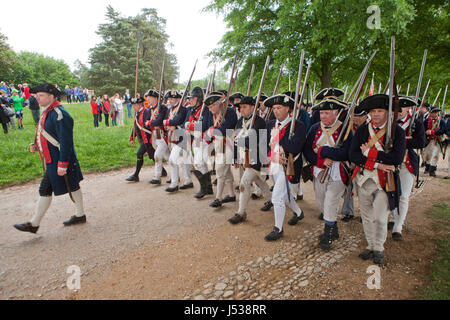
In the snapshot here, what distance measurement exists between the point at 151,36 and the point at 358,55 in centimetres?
3605

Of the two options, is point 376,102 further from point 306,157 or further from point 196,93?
point 196,93

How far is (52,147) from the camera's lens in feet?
14.9

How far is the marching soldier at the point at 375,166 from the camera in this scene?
355cm

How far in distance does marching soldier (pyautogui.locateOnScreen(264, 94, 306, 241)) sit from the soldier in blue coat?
3.30 metres

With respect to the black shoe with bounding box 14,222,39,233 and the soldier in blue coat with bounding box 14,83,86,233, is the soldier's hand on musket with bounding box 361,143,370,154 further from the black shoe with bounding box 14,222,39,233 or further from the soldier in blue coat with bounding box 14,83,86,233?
the black shoe with bounding box 14,222,39,233

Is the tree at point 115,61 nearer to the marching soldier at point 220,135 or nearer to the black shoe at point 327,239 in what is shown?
the marching soldier at point 220,135

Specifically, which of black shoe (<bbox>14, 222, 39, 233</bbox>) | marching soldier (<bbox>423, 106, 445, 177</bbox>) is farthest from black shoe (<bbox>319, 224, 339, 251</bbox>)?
marching soldier (<bbox>423, 106, 445, 177</bbox>)

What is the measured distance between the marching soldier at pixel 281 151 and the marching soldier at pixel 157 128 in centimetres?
353

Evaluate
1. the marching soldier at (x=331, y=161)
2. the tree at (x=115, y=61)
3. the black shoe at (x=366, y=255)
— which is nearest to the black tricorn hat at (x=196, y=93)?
the marching soldier at (x=331, y=161)

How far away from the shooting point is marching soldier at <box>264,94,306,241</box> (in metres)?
4.38

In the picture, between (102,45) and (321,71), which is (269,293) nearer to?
(321,71)

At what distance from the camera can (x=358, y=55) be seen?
1362 centimetres

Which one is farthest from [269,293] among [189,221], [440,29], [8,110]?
[440,29]

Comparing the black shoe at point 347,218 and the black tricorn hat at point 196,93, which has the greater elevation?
the black tricorn hat at point 196,93
